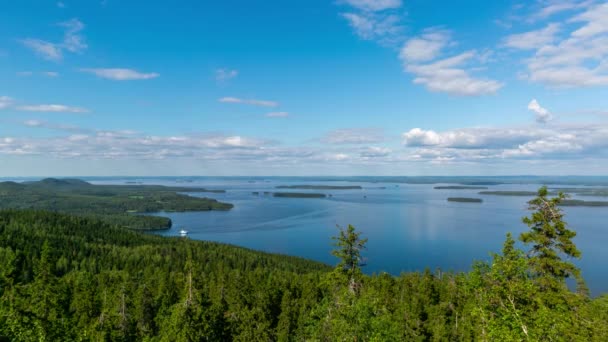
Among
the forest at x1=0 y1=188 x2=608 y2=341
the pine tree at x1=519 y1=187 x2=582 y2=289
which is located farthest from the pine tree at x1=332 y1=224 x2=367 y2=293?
the pine tree at x1=519 y1=187 x2=582 y2=289

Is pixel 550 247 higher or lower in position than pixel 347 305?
higher

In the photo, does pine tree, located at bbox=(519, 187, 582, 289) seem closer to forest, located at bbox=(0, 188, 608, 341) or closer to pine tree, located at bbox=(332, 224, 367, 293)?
forest, located at bbox=(0, 188, 608, 341)

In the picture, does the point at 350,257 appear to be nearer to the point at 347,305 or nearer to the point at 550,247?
the point at 347,305

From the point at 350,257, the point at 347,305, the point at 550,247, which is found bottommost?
the point at 347,305

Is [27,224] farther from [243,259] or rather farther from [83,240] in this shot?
[243,259]

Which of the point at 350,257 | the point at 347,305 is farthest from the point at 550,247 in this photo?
the point at 347,305

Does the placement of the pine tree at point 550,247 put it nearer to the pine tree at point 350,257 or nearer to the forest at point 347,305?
the forest at point 347,305

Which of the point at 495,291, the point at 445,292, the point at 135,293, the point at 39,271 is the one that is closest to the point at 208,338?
the point at 39,271

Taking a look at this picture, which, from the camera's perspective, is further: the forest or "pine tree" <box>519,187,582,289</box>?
"pine tree" <box>519,187,582,289</box>

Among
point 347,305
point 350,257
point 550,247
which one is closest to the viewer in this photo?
point 347,305
